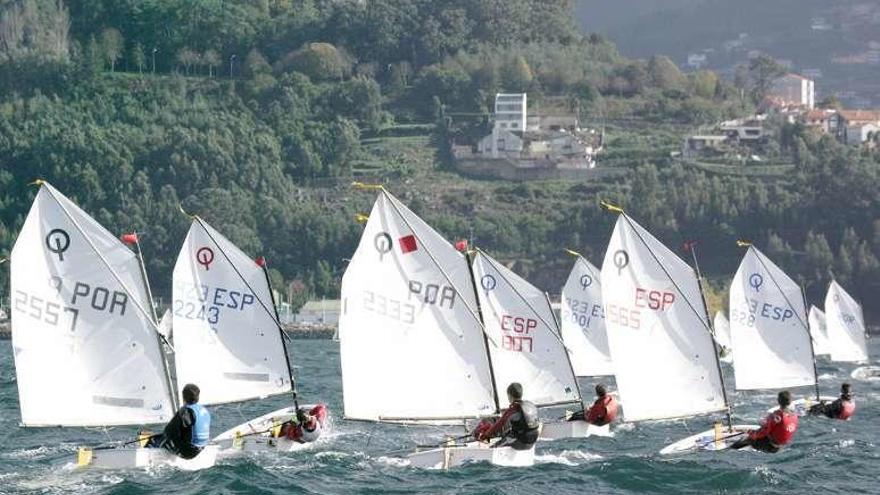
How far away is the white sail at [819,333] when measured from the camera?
124938mm

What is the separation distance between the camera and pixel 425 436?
225 feet

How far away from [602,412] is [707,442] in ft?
14.7

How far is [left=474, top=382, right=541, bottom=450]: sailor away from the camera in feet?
184

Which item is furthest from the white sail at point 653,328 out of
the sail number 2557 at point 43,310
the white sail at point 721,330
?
the white sail at point 721,330

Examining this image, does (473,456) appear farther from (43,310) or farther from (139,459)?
(43,310)

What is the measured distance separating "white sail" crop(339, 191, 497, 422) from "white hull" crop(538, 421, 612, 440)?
6.47 metres

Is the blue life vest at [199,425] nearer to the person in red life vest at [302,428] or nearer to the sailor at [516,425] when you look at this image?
the sailor at [516,425]

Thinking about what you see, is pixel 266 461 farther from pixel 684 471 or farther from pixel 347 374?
pixel 684 471

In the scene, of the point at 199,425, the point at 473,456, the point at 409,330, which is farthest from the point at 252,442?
the point at 199,425

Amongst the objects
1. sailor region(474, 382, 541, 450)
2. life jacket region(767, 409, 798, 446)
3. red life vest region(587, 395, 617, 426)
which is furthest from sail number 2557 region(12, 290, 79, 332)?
life jacket region(767, 409, 798, 446)

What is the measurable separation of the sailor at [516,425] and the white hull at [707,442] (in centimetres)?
631

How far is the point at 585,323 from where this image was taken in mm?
91562

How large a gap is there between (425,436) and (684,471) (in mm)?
12246

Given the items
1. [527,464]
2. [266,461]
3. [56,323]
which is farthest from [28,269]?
[527,464]
